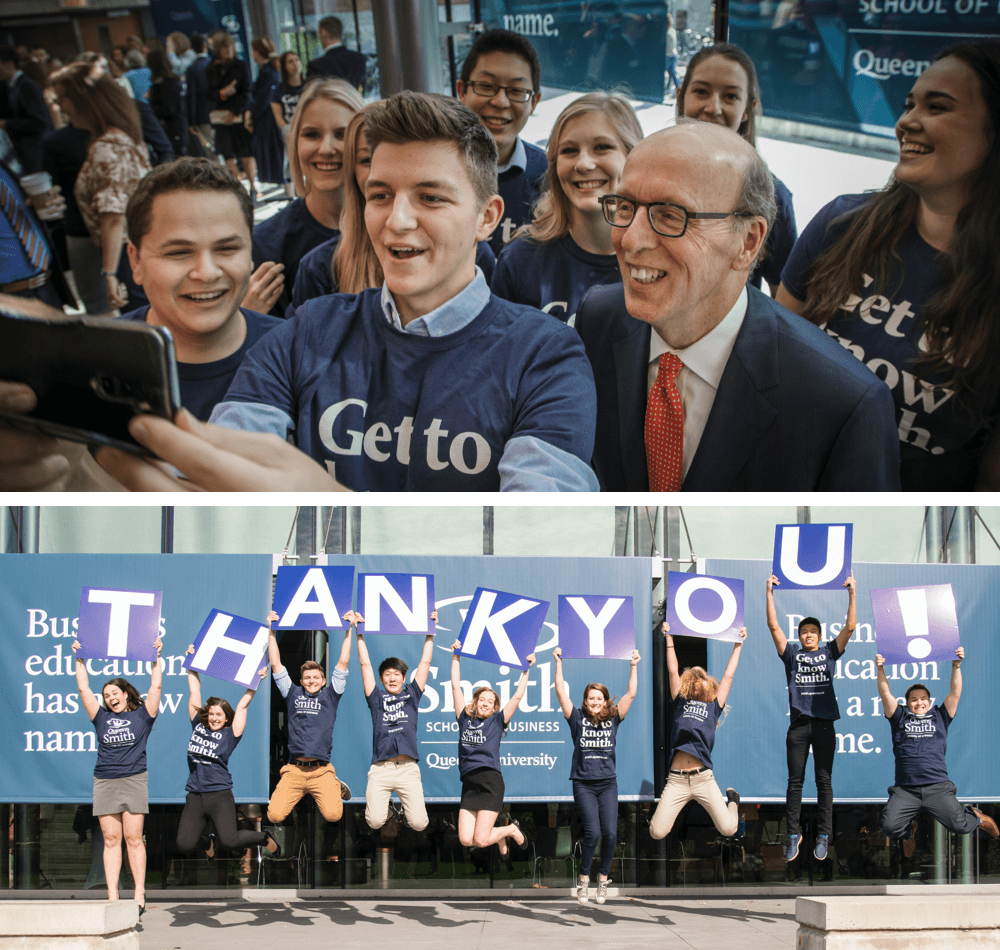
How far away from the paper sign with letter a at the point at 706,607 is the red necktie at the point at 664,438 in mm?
1780

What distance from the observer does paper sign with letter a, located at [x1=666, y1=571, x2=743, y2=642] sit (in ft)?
20.3

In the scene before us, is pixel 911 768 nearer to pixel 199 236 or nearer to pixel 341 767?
pixel 341 767

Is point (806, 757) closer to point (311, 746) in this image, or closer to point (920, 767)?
point (920, 767)

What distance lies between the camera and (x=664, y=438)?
15.2 feet

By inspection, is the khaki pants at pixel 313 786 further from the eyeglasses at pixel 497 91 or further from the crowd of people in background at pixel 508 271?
the eyeglasses at pixel 497 91

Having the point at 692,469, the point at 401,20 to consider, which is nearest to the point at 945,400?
the point at 692,469

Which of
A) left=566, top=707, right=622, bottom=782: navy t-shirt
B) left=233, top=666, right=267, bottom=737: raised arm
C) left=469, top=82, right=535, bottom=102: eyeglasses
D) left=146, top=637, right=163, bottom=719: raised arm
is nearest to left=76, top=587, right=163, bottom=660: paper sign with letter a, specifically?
left=146, top=637, right=163, bottom=719: raised arm

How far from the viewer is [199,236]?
465 cm

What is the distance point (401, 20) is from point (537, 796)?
5285mm

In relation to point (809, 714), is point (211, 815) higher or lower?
lower

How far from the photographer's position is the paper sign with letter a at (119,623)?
6.10 metres

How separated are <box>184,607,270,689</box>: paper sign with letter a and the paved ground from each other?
5.65 ft

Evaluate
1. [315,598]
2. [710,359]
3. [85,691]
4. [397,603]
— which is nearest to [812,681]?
[397,603]

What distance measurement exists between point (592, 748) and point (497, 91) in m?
4.17
